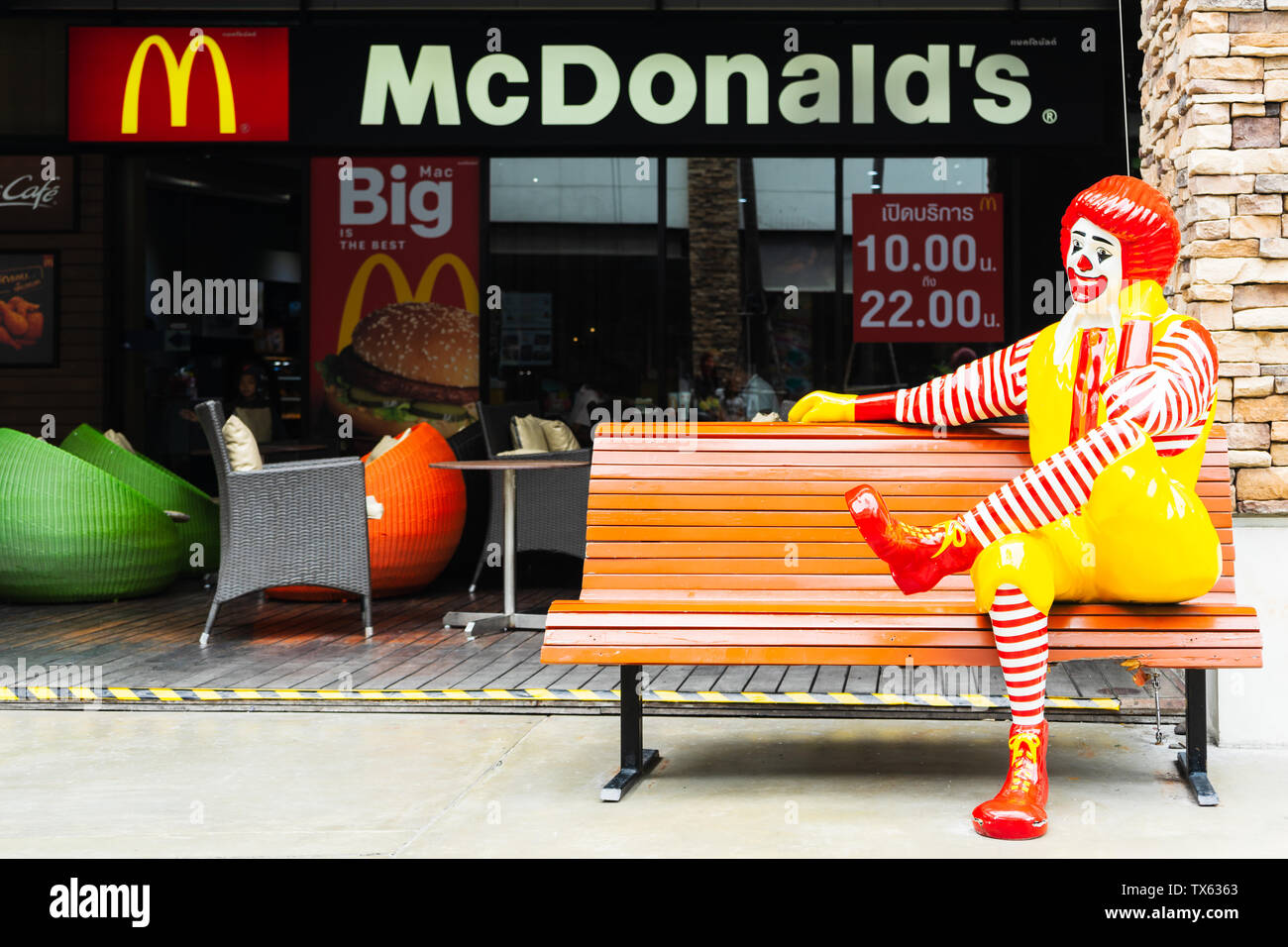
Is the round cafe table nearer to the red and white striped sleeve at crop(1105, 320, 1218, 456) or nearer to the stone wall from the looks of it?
the stone wall

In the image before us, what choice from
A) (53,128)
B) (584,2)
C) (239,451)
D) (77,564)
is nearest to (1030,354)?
(239,451)

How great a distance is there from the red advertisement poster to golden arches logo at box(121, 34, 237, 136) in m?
4.64

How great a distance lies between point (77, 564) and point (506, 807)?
4.93 meters

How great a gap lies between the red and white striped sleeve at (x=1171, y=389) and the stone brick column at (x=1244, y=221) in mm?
893

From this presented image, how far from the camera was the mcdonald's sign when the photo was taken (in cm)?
1048

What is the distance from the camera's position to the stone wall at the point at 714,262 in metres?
10.6

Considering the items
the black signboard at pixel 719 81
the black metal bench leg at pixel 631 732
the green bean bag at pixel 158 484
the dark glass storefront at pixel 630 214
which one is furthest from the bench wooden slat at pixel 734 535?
the black signboard at pixel 719 81

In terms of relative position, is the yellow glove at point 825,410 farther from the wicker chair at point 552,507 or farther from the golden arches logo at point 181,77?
the golden arches logo at point 181,77

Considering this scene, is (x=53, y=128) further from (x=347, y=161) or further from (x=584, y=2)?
(x=584, y=2)

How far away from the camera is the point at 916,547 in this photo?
4.09 meters

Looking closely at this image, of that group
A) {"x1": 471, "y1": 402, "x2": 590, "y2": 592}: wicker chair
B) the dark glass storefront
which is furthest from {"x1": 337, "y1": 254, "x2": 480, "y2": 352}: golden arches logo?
{"x1": 471, "y1": 402, "x2": 590, "y2": 592}: wicker chair

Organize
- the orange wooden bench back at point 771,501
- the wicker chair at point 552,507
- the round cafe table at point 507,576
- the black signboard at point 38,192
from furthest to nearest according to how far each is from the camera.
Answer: the black signboard at point 38,192 < the wicker chair at point 552,507 < the round cafe table at point 507,576 < the orange wooden bench back at point 771,501

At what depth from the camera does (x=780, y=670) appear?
6.32 metres

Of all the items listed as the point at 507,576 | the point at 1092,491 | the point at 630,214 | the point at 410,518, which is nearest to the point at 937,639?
the point at 1092,491
